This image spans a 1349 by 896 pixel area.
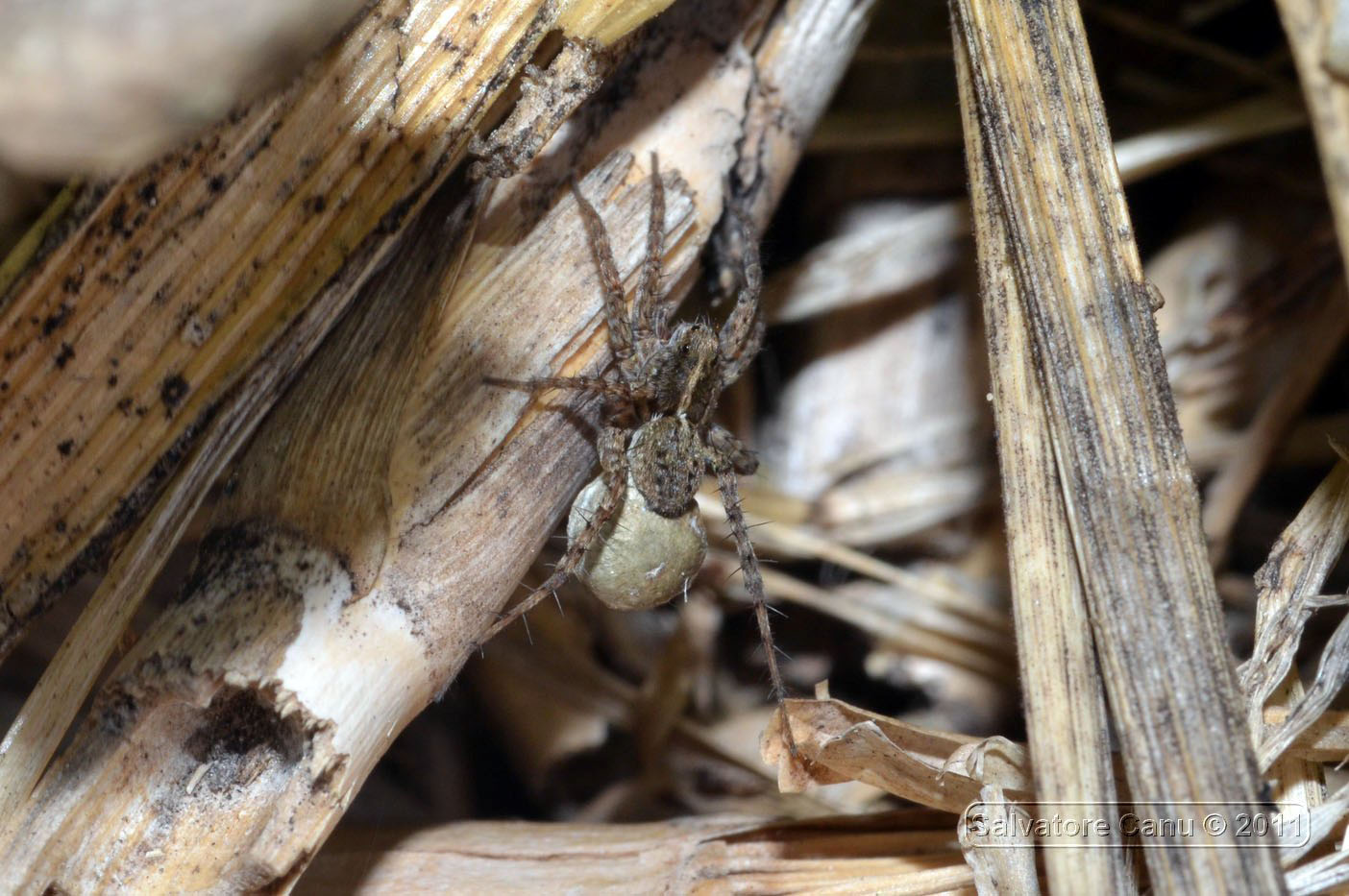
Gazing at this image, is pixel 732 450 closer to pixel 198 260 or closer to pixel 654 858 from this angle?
pixel 654 858

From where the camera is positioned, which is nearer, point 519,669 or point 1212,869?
point 1212,869

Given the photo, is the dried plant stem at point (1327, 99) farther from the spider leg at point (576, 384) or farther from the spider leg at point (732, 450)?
the spider leg at point (732, 450)

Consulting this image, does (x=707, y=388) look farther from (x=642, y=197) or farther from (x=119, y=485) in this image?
(x=119, y=485)

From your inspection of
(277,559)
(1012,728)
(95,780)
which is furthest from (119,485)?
(1012,728)

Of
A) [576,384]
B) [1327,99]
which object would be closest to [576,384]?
[576,384]

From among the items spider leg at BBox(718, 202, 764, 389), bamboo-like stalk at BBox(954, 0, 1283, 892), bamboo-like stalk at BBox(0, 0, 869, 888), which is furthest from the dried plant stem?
spider leg at BBox(718, 202, 764, 389)

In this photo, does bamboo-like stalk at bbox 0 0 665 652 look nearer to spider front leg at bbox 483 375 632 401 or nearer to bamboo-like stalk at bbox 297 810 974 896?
spider front leg at bbox 483 375 632 401
